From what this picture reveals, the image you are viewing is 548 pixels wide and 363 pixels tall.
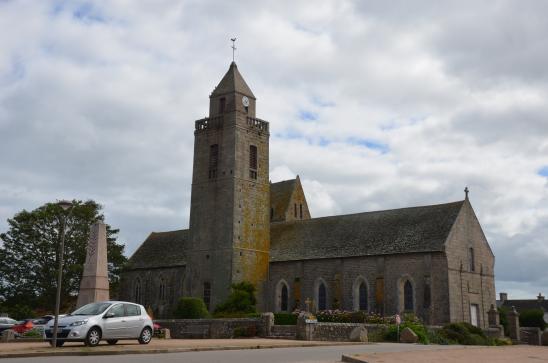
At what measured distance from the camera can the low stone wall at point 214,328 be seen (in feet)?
105

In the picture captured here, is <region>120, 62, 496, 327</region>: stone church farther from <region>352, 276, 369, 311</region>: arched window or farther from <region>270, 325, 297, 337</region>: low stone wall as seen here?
<region>270, 325, 297, 337</region>: low stone wall

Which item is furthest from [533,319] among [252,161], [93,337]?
[93,337]

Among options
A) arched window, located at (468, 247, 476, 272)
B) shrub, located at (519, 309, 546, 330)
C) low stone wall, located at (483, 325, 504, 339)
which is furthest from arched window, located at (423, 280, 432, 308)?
shrub, located at (519, 309, 546, 330)

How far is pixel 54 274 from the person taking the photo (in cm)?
5300

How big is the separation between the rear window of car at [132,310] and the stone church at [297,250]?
26.9m

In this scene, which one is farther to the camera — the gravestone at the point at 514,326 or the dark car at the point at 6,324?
the gravestone at the point at 514,326

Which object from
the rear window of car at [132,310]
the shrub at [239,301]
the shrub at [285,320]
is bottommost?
the shrub at [285,320]

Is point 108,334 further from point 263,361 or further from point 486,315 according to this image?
point 486,315

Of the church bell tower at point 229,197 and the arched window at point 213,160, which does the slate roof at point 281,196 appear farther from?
the arched window at point 213,160

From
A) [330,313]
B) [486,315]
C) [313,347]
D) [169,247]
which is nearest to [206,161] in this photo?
[169,247]

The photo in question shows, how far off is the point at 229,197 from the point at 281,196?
12545mm

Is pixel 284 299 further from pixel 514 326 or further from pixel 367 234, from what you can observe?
pixel 514 326

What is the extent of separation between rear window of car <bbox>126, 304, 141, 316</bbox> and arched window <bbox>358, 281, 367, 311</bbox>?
28756 mm

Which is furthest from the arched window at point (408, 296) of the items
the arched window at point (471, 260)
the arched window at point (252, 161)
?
the arched window at point (252, 161)
